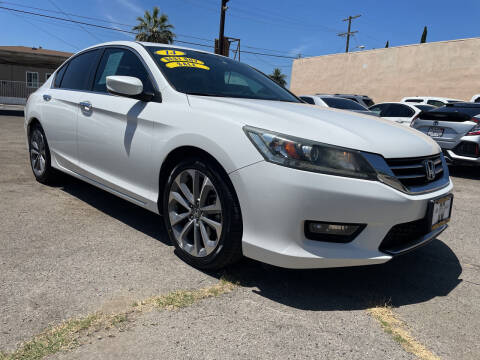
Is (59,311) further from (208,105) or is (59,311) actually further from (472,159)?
(472,159)

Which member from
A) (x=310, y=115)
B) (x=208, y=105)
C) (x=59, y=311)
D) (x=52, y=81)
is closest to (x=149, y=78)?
(x=208, y=105)

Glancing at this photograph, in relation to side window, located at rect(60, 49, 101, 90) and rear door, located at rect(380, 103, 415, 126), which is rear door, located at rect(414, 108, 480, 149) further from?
side window, located at rect(60, 49, 101, 90)

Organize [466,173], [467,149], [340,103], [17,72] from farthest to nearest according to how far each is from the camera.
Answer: [17,72] < [340,103] < [466,173] < [467,149]

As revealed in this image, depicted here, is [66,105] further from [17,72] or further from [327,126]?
[17,72]

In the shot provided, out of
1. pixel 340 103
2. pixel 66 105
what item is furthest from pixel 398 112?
pixel 66 105

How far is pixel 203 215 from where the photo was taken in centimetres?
260

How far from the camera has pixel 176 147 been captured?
269cm

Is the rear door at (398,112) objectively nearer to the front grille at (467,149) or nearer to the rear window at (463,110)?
the rear window at (463,110)

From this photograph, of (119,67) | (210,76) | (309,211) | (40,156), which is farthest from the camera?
(40,156)

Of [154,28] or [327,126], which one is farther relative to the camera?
[154,28]

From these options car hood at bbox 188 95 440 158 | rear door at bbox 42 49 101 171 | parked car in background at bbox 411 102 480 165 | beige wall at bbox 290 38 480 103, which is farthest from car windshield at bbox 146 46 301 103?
beige wall at bbox 290 38 480 103

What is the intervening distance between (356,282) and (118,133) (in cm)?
208

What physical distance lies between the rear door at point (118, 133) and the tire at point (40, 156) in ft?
3.14

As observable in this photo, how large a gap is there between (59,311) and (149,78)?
5.84 feet
